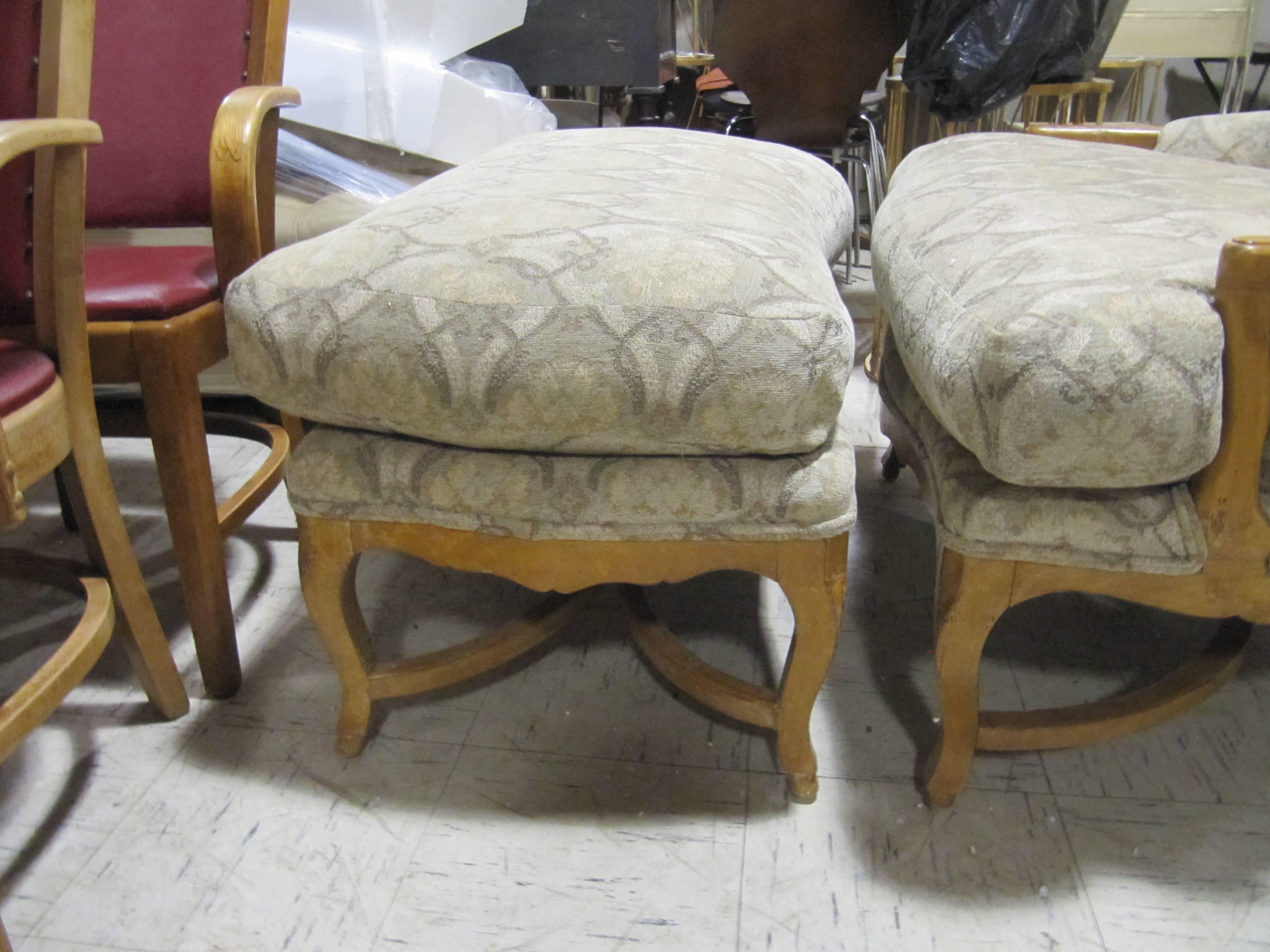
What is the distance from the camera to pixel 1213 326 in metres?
0.62

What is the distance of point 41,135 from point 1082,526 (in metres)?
0.83

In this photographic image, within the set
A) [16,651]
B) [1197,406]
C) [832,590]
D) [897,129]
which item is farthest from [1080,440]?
[897,129]

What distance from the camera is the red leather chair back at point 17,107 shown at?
74cm

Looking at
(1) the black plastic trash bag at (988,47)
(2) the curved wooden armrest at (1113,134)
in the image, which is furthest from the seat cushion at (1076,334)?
(1) the black plastic trash bag at (988,47)

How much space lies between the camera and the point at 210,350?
92 cm

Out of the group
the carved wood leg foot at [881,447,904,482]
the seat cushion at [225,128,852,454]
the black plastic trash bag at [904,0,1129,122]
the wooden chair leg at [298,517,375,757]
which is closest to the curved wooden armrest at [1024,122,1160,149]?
the black plastic trash bag at [904,0,1129,122]

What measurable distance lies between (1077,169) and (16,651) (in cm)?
137

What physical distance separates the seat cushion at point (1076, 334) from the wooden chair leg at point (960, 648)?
0.11 metres

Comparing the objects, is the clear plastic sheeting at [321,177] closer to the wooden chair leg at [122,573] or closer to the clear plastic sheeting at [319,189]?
the clear plastic sheeting at [319,189]

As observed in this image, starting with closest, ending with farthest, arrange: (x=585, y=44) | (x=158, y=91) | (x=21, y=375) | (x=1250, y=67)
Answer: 1. (x=21, y=375)
2. (x=158, y=91)
3. (x=585, y=44)
4. (x=1250, y=67)

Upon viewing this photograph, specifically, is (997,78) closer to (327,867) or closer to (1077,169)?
(1077,169)

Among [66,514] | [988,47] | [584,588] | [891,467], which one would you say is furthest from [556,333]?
[988,47]

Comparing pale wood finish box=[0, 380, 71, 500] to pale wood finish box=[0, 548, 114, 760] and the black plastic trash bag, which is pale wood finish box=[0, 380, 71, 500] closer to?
pale wood finish box=[0, 548, 114, 760]

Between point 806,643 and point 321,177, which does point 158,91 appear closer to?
point 321,177
